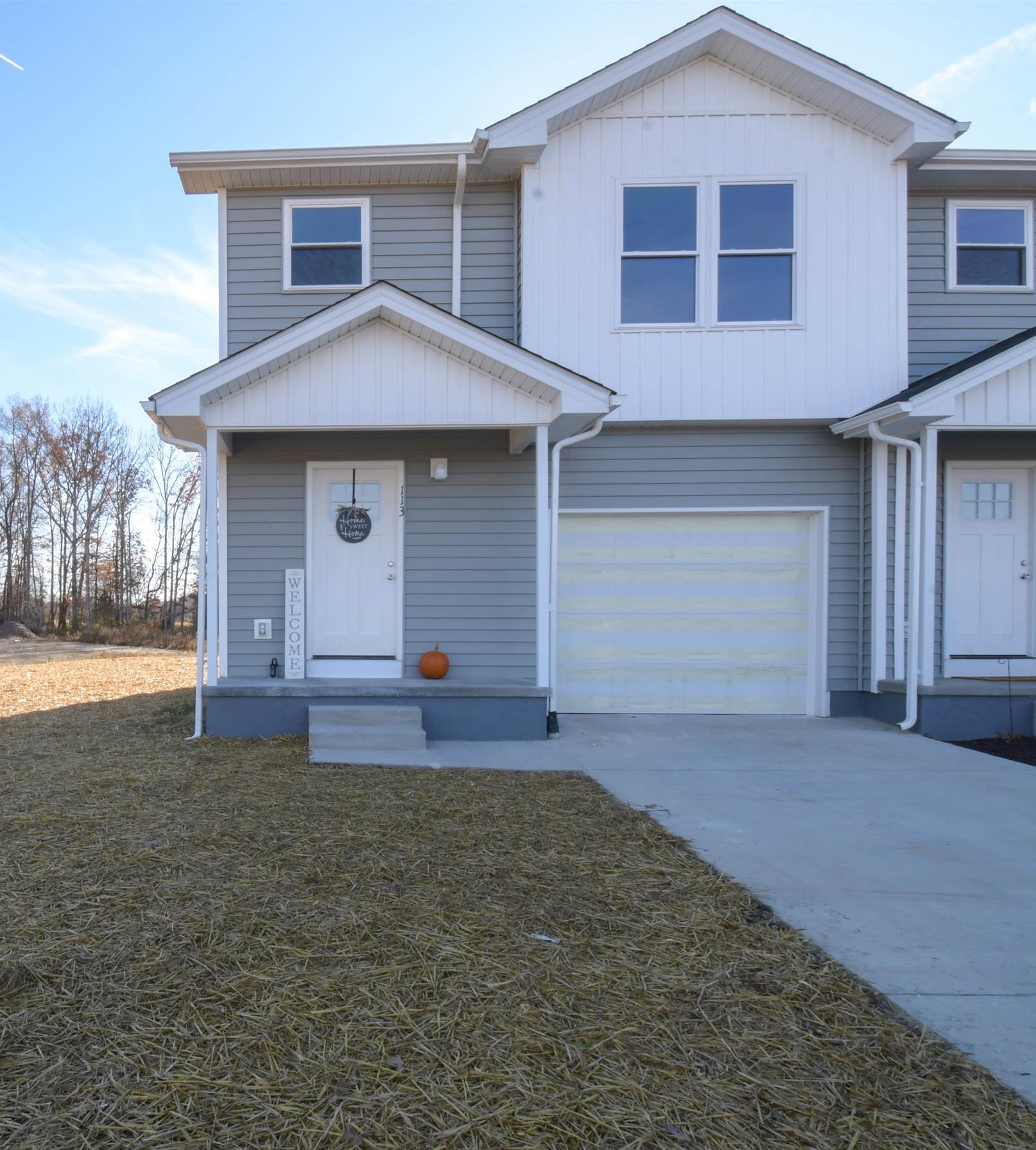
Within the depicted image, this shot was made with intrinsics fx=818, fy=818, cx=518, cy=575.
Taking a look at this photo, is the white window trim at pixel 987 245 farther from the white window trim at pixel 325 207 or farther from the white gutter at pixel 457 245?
the white window trim at pixel 325 207

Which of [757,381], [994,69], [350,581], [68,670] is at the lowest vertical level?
[68,670]

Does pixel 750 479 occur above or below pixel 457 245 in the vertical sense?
below

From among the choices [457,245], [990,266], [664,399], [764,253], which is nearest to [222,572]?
[457,245]

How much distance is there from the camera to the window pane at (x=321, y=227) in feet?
25.8

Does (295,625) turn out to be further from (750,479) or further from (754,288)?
(754,288)

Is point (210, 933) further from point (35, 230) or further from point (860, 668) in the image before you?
point (35, 230)

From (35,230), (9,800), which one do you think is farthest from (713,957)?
(35,230)

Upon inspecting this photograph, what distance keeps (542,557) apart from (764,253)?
3.69 metres

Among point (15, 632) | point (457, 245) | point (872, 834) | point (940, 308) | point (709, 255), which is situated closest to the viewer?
point (872, 834)

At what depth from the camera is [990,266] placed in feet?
26.3

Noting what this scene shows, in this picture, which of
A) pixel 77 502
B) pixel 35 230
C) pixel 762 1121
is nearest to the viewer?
pixel 762 1121

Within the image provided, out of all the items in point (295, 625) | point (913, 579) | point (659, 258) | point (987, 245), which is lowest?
point (295, 625)

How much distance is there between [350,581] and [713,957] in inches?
218

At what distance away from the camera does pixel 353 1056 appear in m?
1.96
